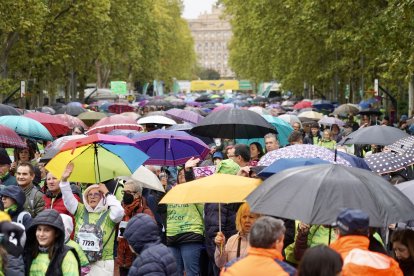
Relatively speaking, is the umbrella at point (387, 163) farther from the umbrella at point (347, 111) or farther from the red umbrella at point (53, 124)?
the umbrella at point (347, 111)

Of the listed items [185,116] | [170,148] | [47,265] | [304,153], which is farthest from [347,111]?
[47,265]

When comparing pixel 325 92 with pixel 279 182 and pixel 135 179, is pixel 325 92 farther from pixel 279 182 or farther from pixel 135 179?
pixel 279 182

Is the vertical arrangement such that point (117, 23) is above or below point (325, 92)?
above

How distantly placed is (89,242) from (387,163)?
3.43m

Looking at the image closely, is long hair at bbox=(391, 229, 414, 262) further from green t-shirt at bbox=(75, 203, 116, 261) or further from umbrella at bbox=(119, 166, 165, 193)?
umbrella at bbox=(119, 166, 165, 193)

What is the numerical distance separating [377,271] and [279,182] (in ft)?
3.64

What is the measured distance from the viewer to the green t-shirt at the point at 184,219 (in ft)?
32.5

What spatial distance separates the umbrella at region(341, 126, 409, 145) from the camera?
43.8ft

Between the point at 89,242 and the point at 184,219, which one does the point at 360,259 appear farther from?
the point at 184,219

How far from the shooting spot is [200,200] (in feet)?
26.5

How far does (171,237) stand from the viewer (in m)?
9.93

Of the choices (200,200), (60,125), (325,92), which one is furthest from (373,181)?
(325,92)

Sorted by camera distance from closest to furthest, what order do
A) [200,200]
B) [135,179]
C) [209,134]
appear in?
[200,200] < [135,179] < [209,134]

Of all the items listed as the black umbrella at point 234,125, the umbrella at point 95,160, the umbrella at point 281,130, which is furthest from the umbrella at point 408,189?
the umbrella at point 281,130
